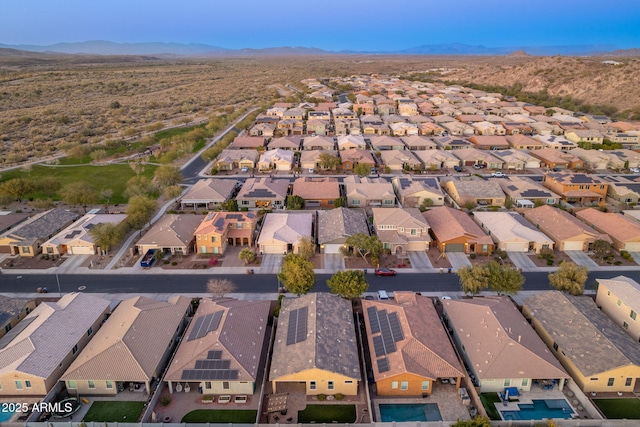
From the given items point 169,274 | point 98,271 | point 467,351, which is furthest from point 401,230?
point 98,271

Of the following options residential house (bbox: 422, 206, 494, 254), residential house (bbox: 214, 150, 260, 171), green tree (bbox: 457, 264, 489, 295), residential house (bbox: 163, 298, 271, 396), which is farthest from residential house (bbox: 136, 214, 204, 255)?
green tree (bbox: 457, 264, 489, 295)

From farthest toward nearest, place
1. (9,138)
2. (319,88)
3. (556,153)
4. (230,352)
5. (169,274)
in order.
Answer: (319,88)
(9,138)
(556,153)
(169,274)
(230,352)

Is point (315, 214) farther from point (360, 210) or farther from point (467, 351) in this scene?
point (467, 351)

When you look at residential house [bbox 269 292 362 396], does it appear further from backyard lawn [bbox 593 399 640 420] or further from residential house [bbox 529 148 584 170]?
residential house [bbox 529 148 584 170]

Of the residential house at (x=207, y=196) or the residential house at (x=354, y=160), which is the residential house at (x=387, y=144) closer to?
the residential house at (x=354, y=160)

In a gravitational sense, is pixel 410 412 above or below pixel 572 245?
below

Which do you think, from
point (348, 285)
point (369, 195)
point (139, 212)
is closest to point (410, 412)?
point (348, 285)

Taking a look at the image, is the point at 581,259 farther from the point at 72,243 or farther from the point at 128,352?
the point at 72,243
